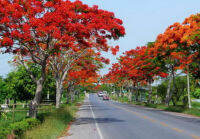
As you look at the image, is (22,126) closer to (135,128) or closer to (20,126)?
(20,126)

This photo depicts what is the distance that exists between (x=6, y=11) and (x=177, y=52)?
1692cm

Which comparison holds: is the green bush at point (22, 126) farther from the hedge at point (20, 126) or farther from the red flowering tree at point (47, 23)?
the red flowering tree at point (47, 23)

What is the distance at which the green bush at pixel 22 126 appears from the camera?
11161mm

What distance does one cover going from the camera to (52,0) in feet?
52.5

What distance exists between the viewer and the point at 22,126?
12.4 m

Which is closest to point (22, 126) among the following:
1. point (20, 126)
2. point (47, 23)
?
point (20, 126)

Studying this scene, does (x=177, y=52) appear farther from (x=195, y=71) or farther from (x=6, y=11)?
(x=6, y=11)

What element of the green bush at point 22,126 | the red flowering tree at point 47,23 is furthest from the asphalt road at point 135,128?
the red flowering tree at point 47,23

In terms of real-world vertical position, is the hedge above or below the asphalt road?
above

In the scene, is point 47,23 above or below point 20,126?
above

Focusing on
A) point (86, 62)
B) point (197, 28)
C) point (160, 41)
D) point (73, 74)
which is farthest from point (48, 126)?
point (73, 74)

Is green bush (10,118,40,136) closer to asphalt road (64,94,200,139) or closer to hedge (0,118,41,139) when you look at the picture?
hedge (0,118,41,139)

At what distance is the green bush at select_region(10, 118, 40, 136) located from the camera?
1116cm

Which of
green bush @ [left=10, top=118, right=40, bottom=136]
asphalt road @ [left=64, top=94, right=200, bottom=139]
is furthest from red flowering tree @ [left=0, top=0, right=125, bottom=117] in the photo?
asphalt road @ [left=64, top=94, right=200, bottom=139]
